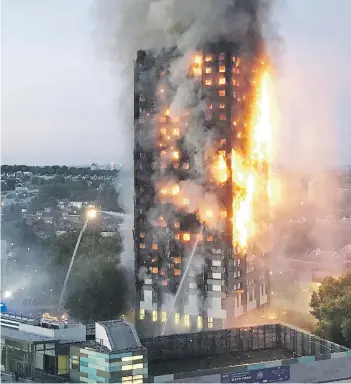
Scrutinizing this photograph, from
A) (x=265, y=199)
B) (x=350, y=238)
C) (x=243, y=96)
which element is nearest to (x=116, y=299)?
(x=265, y=199)

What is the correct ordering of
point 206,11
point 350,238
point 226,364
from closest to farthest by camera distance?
point 226,364
point 206,11
point 350,238

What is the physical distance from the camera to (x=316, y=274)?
60031 millimetres

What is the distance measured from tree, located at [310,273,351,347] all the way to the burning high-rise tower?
474 cm

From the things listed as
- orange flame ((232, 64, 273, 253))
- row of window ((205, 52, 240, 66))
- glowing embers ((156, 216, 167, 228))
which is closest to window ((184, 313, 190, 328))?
orange flame ((232, 64, 273, 253))

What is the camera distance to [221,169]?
43469 mm

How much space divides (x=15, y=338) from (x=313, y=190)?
6218cm

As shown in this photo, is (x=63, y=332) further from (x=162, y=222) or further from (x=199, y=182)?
(x=199, y=182)

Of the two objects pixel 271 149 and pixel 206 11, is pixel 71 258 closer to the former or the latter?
pixel 271 149

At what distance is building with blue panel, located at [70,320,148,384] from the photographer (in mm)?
27094

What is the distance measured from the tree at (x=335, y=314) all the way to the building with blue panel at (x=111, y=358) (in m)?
15.9

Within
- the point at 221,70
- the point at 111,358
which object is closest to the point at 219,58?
the point at 221,70

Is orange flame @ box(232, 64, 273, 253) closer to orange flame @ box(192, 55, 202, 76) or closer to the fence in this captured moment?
orange flame @ box(192, 55, 202, 76)

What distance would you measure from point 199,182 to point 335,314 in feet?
37.3

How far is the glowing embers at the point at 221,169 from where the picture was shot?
43344mm
